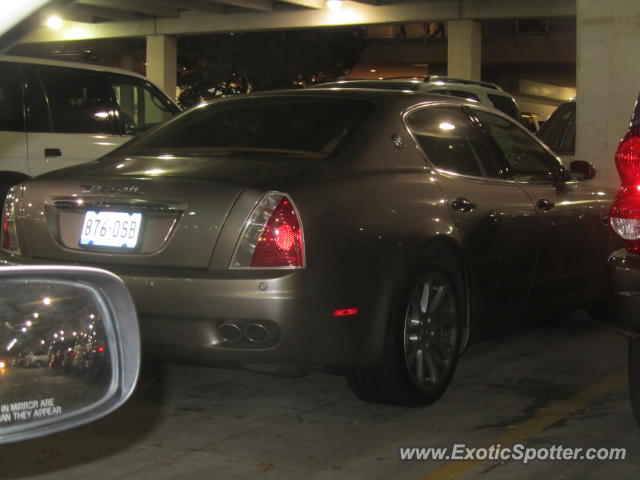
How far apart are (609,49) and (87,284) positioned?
1016cm

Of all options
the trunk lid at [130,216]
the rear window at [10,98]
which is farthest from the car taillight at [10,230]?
the rear window at [10,98]

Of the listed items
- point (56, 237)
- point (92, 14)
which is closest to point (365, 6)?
point (92, 14)

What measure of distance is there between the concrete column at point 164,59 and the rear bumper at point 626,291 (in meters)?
24.6

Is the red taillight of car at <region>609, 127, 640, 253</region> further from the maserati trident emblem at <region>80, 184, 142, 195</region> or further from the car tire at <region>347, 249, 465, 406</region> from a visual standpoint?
the maserati trident emblem at <region>80, 184, 142, 195</region>

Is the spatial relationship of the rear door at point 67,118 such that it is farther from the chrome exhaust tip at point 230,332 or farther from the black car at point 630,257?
the black car at point 630,257

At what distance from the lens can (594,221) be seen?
21.4ft

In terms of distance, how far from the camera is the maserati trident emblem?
15.2 ft

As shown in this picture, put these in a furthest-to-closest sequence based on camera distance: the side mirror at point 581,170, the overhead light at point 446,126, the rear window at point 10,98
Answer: the rear window at point 10,98 → the side mirror at point 581,170 → the overhead light at point 446,126

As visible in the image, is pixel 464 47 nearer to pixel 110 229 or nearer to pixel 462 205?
pixel 462 205

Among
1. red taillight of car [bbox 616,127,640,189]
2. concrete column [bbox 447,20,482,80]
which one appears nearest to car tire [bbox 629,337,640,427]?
red taillight of car [bbox 616,127,640,189]

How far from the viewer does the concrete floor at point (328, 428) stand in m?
4.25

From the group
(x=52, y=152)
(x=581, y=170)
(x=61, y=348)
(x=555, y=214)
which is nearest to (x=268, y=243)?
(x=555, y=214)

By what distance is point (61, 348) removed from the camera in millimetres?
1855

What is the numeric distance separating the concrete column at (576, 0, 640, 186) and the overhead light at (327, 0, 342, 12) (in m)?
14.0
